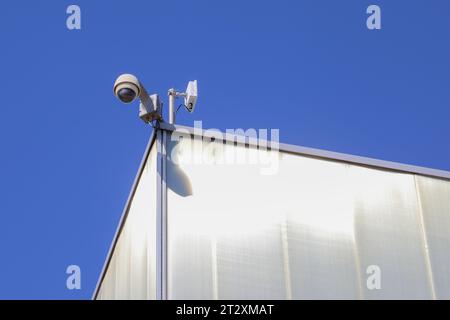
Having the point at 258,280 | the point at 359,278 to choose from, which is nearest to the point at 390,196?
the point at 359,278

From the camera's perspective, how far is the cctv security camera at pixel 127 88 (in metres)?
14.8

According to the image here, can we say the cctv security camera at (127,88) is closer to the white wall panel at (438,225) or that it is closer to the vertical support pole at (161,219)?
the vertical support pole at (161,219)

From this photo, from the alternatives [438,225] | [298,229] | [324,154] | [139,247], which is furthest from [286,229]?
[438,225]

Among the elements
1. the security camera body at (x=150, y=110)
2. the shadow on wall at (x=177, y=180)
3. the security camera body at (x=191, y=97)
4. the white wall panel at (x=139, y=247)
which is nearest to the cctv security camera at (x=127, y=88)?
the security camera body at (x=150, y=110)

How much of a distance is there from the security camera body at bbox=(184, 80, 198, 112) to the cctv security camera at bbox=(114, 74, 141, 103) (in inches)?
54.4

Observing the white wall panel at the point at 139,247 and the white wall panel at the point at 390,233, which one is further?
the white wall panel at the point at 390,233

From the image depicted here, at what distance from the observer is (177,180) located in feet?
49.6

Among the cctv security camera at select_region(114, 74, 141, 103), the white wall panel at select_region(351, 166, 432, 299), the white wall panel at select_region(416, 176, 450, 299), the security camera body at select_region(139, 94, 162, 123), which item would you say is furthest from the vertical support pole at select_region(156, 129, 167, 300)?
the white wall panel at select_region(416, 176, 450, 299)

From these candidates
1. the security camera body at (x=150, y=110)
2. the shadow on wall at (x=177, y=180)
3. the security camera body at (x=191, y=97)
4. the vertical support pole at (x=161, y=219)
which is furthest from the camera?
the security camera body at (x=191, y=97)

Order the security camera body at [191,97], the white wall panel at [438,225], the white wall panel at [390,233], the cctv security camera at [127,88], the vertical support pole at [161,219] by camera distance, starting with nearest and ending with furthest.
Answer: the vertical support pole at [161,219] → the cctv security camera at [127,88] → the white wall panel at [390,233] → the white wall panel at [438,225] → the security camera body at [191,97]

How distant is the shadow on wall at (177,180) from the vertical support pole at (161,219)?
0.26 feet

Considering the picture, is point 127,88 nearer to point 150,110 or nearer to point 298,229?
point 150,110

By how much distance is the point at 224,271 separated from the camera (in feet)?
47.9
